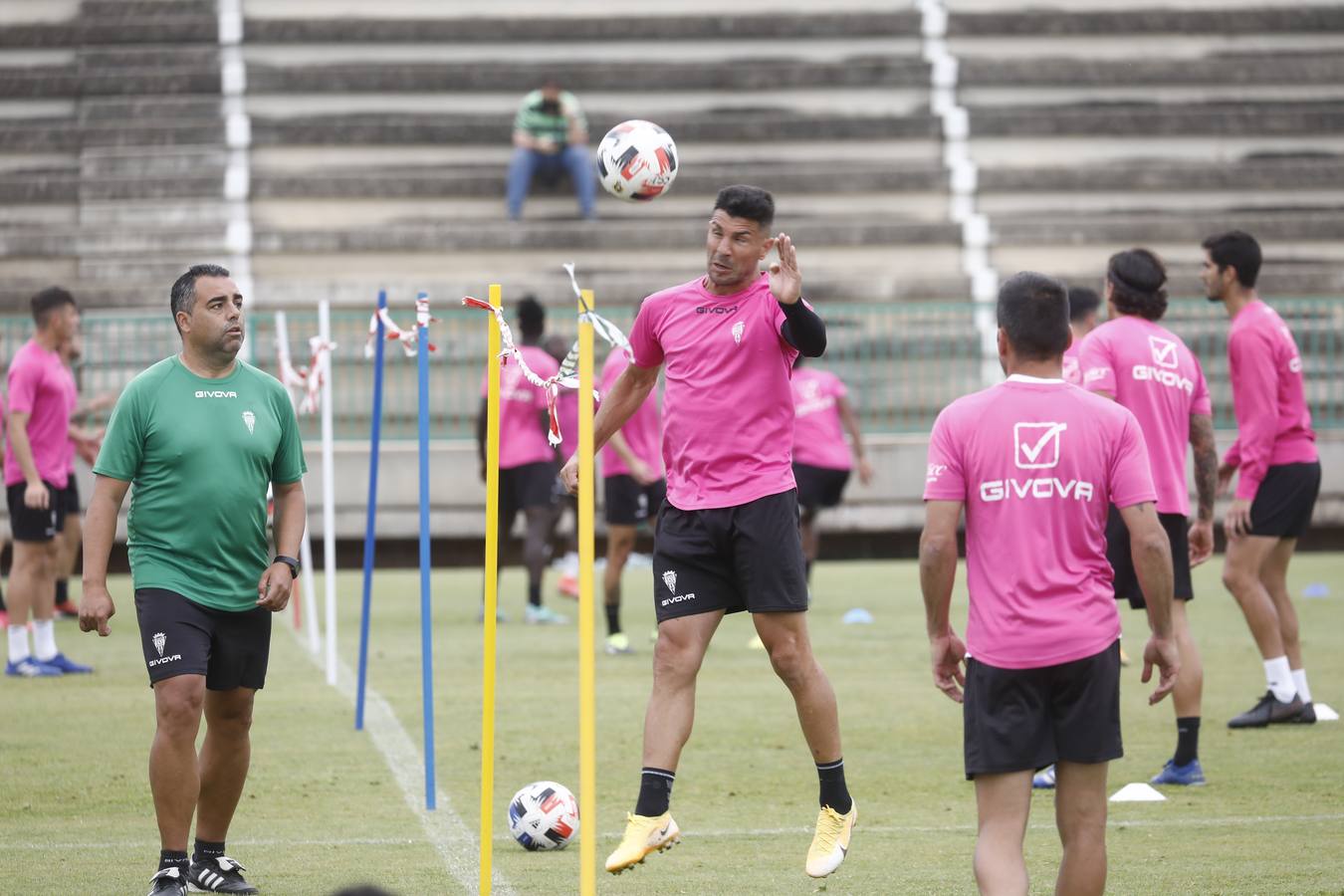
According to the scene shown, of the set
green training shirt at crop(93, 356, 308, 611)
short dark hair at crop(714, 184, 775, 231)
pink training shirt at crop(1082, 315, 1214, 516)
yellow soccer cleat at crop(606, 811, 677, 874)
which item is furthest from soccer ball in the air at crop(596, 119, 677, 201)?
pink training shirt at crop(1082, 315, 1214, 516)

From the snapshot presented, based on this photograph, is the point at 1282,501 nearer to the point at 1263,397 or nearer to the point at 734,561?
the point at 1263,397

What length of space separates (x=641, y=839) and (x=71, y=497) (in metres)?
8.67

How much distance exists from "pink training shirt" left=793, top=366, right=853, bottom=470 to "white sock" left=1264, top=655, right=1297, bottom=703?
5912 mm

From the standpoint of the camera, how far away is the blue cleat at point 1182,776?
8.36 meters

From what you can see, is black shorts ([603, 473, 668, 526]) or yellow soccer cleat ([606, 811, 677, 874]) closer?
yellow soccer cleat ([606, 811, 677, 874])

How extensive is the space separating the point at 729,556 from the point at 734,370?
66 cm

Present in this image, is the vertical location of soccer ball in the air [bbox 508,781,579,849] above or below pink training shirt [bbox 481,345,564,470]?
below

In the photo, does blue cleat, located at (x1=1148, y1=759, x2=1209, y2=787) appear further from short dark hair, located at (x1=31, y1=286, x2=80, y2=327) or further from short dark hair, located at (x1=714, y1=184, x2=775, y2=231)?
short dark hair, located at (x1=31, y1=286, x2=80, y2=327)

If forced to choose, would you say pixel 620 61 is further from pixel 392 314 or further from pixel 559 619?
pixel 559 619

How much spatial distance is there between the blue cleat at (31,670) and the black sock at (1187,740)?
23.5 ft

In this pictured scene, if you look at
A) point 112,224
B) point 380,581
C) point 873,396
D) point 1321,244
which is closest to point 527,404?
point 380,581

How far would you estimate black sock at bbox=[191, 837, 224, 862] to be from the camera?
6.79 metres

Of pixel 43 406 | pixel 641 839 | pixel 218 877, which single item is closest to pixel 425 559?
pixel 218 877

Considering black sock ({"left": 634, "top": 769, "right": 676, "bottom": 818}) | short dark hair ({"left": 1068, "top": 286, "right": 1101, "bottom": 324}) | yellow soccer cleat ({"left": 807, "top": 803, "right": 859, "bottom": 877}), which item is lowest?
yellow soccer cleat ({"left": 807, "top": 803, "right": 859, "bottom": 877})
